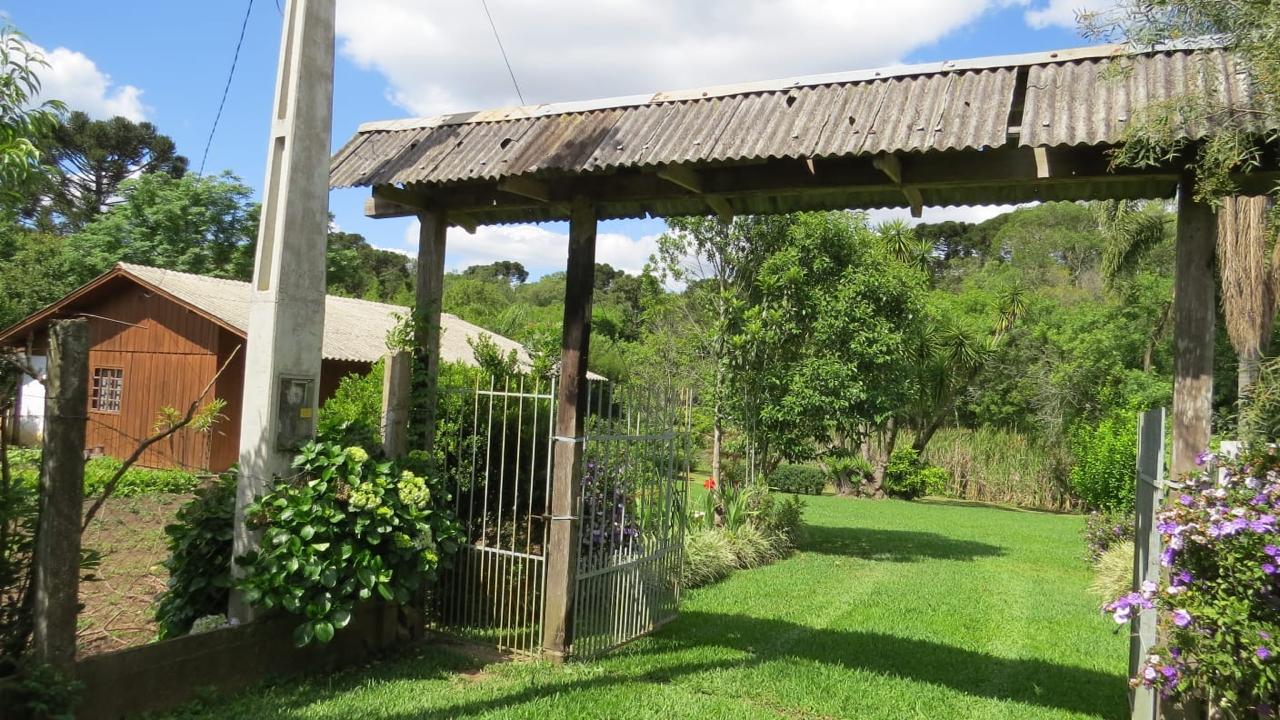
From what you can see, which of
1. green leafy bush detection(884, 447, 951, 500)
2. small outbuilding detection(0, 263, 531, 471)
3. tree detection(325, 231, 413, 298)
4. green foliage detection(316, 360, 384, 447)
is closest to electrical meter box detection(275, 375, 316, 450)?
green foliage detection(316, 360, 384, 447)

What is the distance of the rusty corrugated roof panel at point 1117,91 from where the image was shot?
4.58 meters

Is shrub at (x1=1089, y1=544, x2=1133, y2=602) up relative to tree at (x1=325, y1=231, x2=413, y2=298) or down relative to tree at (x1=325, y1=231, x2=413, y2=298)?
down

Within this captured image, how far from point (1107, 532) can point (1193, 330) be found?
34.3 feet

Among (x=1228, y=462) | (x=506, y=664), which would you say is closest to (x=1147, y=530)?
(x=1228, y=462)

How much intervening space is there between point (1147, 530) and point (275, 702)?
202 inches

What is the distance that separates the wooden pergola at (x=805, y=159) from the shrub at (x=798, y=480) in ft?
70.3

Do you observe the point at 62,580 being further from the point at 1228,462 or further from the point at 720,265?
the point at 720,265

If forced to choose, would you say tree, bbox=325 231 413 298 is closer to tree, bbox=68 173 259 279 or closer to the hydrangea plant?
tree, bbox=68 173 259 279

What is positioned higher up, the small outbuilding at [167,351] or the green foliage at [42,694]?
the small outbuilding at [167,351]

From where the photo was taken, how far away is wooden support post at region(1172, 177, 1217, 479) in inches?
191

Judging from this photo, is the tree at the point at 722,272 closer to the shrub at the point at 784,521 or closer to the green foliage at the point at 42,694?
the shrub at the point at 784,521

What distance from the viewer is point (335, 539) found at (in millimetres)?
5453

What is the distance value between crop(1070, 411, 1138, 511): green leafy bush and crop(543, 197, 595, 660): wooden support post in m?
13.1

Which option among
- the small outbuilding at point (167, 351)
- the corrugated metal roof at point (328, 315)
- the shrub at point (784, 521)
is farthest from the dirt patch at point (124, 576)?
the shrub at point (784, 521)
